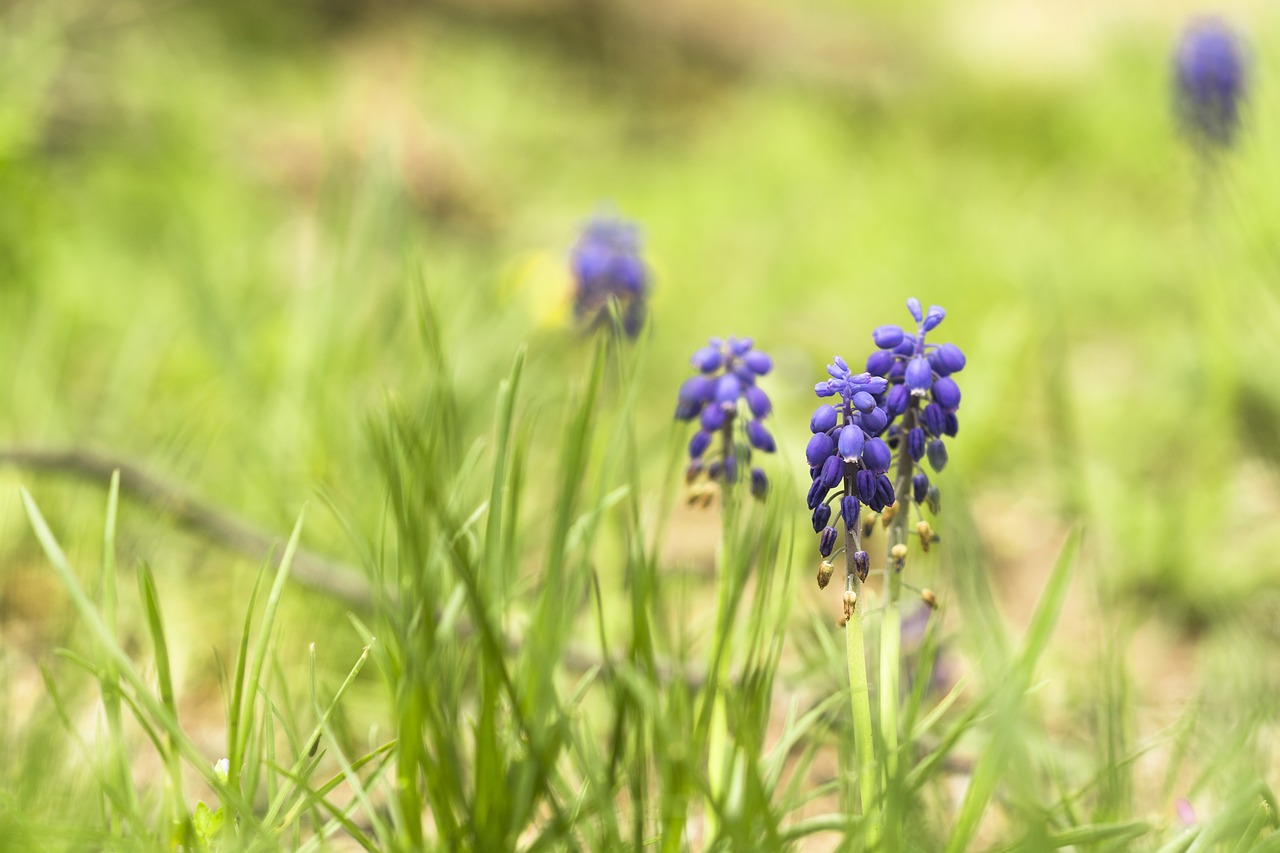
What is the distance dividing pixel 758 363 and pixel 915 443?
0.32 metres

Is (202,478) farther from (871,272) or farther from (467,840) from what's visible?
(871,272)

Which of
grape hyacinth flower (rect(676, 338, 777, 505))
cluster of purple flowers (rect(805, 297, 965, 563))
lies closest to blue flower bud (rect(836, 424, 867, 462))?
cluster of purple flowers (rect(805, 297, 965, 563))

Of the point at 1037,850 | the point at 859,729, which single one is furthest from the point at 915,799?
the point at 1037,850

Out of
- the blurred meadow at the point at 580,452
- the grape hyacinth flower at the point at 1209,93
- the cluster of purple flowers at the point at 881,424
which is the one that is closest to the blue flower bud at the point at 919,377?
the cluster of purple flowers at the point at 881,424

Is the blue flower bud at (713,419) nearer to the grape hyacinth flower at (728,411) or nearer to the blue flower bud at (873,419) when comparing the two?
the grape hyacinth flower at (728,411)

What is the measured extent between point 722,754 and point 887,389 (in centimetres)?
53

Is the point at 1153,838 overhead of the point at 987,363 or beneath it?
beneath

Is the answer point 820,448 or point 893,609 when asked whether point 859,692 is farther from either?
point 820,448

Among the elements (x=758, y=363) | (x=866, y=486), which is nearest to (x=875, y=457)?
(x=866, y=486)

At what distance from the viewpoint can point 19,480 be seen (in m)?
2.49

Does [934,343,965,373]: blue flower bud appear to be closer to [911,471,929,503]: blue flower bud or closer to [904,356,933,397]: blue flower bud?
[904,356,933,397]: blue flower bud

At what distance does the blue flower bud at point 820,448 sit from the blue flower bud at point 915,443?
0.11m

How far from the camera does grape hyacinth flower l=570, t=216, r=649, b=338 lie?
2605 millimetres

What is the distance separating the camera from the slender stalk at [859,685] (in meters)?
1.18
